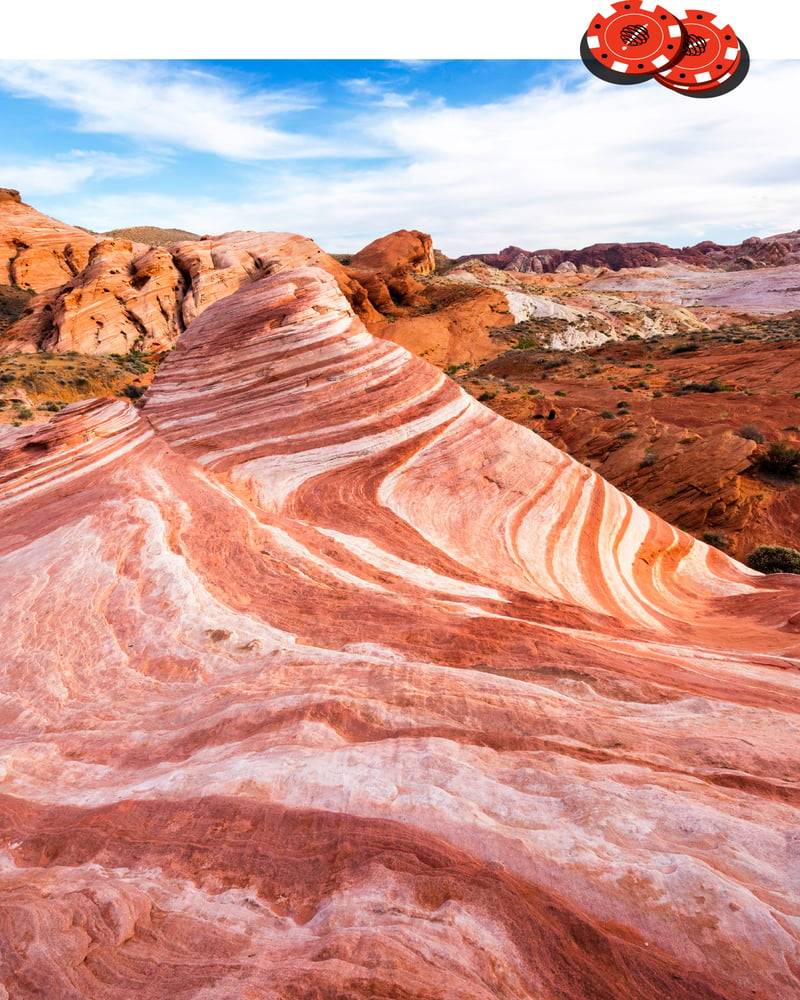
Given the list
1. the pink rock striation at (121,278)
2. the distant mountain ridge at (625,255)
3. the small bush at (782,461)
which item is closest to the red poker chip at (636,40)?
the small bush at (782,461)

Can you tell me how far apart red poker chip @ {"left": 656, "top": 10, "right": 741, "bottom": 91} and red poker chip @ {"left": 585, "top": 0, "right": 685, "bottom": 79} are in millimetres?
108

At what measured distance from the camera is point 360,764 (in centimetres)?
309

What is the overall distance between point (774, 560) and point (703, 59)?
1104 cm

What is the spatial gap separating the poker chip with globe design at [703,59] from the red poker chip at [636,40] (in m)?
0.11

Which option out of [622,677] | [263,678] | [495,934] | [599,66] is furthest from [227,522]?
[599,66]


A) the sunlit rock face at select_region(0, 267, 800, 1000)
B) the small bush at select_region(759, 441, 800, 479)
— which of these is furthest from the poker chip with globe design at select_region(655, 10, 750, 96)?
the small bush at select_region(759, 441, 800, 479)

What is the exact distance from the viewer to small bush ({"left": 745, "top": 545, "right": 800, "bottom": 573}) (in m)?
13.5

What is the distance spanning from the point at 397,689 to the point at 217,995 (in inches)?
77.5

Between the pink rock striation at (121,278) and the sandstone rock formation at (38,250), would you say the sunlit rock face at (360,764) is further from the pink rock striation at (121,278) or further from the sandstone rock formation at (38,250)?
the sandstone rock formation at (38,250)

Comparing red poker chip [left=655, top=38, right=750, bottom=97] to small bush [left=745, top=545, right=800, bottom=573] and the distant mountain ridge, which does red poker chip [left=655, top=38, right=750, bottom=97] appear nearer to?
small bush [left=745, top=545, right=800, bottom=573]

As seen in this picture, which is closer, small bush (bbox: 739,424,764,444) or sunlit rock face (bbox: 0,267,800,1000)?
sunlit rock face (bbox: 0,267,800,1000)

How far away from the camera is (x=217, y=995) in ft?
6.38

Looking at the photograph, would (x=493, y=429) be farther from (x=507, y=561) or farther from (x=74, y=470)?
(x=74, y=470)

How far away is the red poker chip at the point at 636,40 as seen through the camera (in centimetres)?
768
